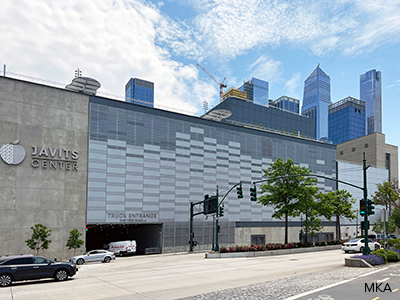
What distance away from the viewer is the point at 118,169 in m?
50.0

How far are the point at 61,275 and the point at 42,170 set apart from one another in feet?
87.7

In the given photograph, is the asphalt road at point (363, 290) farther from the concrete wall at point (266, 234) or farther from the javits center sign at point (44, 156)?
the concrete wall at point (266, 234)

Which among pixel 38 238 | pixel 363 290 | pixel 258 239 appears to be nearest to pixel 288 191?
pixel 258 239

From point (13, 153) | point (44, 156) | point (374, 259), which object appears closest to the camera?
point (374, 259)

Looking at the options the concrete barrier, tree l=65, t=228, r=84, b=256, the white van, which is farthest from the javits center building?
the concrete barrier

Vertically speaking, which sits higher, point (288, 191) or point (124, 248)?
point (288, 191)

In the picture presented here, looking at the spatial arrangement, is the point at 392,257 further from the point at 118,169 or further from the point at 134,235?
the point at 134,235

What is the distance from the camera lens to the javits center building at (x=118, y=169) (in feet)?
141

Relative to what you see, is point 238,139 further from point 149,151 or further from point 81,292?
point 81,292

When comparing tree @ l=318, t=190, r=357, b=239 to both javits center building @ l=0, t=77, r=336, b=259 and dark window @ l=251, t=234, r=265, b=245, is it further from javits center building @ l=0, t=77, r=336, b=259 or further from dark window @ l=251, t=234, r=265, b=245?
dark window @ l=251, t=234, r=265, b=245

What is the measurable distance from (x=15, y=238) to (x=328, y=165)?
62.8m

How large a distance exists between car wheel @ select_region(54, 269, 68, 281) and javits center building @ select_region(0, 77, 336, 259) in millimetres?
24709

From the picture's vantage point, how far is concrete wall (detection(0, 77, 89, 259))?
41.7 metres

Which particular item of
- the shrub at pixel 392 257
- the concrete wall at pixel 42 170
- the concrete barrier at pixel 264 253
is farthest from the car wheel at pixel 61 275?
the concrete wall at pixel 42 170
